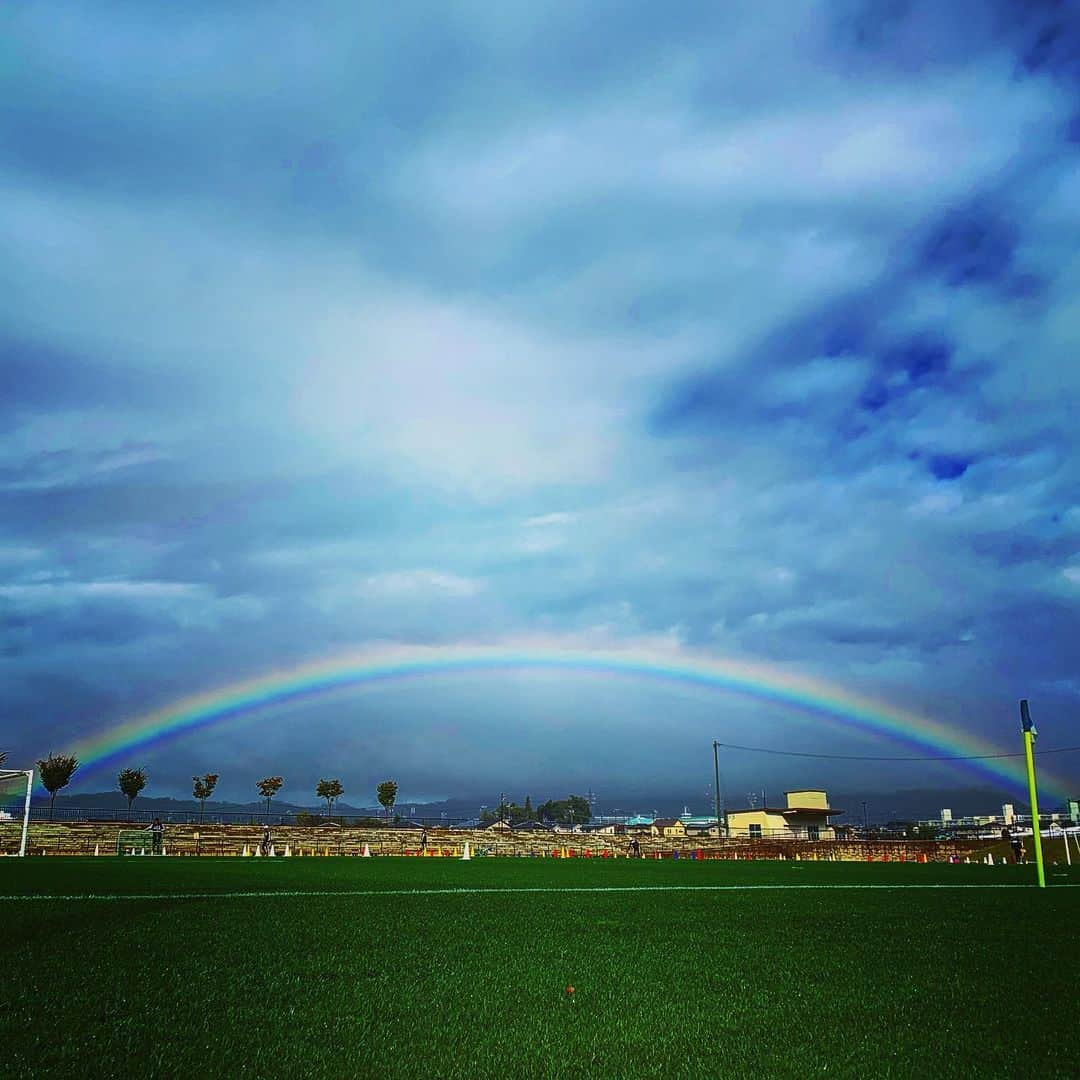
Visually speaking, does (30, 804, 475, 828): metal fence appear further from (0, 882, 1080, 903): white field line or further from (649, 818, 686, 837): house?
(0, 882, 1080, 903): white field line

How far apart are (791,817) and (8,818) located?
7123 centimetres

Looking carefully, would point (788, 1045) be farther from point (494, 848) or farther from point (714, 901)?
point (494, 848)

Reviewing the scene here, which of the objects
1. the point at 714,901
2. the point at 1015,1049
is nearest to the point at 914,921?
the point at 714,901

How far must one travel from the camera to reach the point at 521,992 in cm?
609

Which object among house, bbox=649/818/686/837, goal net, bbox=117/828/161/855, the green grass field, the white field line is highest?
the green grass field

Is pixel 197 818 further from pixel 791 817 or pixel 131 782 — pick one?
pixel 791 817

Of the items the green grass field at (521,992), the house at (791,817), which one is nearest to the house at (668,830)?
the house at (791,817)

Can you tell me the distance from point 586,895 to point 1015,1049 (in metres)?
10.4

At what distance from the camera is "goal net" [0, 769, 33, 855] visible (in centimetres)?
3100

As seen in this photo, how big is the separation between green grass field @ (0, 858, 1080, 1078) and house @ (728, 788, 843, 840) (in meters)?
82.4

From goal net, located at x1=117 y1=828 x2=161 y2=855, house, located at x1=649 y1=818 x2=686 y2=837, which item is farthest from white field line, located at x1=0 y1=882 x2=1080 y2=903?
house, located at x1=649 y1=818 x2=686 y2=837

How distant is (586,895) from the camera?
1476cm

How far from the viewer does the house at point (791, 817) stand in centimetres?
9025

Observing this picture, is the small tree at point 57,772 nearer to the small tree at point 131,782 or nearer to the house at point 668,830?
the small tree at point 131,782
